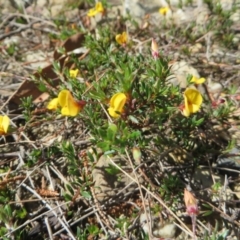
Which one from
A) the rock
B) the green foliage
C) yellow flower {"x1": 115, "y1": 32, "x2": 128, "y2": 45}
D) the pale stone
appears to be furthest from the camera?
yellow flower {"x1": 115, "y1": 32, "x2": 128, "y2": 45}

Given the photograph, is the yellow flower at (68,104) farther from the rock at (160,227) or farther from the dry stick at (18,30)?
the dry stick at (18,30)

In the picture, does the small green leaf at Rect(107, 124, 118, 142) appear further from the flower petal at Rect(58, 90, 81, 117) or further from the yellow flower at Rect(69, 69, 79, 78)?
the yellow flower at Rect(69, 69, 79, 78)

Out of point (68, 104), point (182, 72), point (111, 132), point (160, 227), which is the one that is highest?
point (68, 104)

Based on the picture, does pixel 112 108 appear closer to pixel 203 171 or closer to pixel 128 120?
pixel 128 120

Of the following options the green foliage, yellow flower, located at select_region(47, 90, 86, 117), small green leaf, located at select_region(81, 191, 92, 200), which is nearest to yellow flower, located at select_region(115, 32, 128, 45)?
the green foliage

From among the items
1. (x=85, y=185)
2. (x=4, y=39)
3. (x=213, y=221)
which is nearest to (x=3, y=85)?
(x=4, y=39)

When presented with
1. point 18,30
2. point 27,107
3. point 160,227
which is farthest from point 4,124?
point 18,30

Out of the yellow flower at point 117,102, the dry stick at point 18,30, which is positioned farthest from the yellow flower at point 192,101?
the dry stick at point 18,30

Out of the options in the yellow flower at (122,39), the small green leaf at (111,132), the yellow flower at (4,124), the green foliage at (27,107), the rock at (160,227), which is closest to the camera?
the small green leaf at (111,132)

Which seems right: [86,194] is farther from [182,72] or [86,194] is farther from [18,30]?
[18,30]

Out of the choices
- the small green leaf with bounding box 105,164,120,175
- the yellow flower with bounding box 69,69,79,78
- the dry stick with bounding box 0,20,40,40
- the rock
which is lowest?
the rock

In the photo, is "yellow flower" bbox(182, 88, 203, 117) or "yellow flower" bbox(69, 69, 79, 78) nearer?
"yellow flower" bbox(182, 88, 203, 117)

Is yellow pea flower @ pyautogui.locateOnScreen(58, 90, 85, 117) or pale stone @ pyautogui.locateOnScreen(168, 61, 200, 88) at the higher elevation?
yellow pea flower @ pyautogui.locateOnScreen(58, 90, 85, 117)

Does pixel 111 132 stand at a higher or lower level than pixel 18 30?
higher
